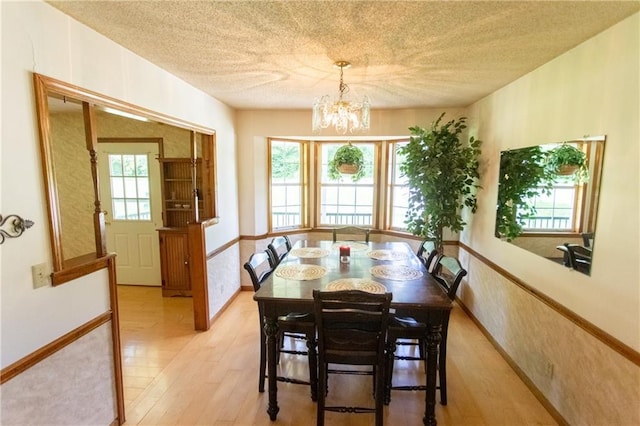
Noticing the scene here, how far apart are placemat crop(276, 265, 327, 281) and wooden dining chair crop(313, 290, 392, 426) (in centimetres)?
52

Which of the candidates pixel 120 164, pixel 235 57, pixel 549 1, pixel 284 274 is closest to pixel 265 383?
pixel 284 274

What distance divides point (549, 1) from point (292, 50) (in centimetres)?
137

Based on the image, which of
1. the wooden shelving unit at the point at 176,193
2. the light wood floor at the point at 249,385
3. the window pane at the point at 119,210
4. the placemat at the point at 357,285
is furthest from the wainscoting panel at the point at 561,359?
the window pane at the point at 119,210

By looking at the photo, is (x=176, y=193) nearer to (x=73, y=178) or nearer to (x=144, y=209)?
(x=144, y=209)

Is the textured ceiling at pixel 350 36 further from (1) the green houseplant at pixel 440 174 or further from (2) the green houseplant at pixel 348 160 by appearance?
(2) the green houseplant at pixel 348 160

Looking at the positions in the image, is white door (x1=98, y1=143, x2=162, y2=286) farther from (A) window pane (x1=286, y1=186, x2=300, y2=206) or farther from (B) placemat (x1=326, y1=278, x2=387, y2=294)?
(B) placemat (x1=326, y1=278, x2=387, y2=294)

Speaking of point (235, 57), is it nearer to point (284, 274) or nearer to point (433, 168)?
point (284, 274)

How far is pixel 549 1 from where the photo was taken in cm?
149

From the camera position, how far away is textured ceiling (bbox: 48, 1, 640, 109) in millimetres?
1570

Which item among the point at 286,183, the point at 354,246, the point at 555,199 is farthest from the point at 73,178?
the point at 555,199

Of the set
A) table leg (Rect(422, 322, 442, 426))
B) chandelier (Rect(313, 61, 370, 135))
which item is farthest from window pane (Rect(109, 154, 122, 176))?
table leg (Rect(422, 322, 442, 426))

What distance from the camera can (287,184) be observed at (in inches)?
186

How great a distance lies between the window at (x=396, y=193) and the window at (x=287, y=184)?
4.14 ft

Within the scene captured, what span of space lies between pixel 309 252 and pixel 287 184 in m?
1.76
